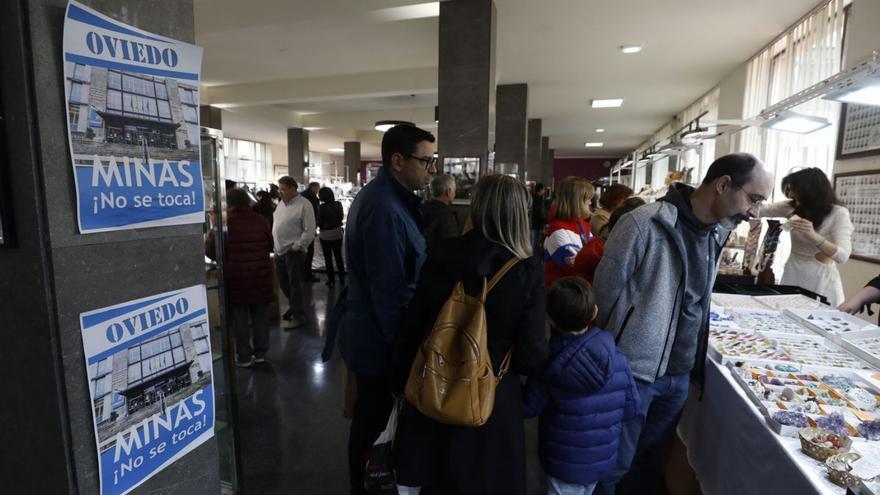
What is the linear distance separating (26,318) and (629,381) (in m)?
1.81

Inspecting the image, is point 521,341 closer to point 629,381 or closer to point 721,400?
point 629,381

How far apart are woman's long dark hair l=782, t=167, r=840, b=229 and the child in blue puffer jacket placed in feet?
7.57

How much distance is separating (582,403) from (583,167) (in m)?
23.3

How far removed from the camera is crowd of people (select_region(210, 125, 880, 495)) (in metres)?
1.43

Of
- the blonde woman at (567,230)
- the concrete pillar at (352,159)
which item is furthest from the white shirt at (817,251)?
the concrete pillar at (352,159)

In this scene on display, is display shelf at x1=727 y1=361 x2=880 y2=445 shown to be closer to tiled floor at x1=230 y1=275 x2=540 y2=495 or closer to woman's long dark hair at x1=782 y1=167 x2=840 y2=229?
tiled floor at x1=230 y1=275 x2=540 y2=495

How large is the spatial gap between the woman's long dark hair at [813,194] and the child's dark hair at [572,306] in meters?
2.35

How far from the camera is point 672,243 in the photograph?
177 centimetres

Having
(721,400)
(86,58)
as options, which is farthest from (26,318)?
(721,400)

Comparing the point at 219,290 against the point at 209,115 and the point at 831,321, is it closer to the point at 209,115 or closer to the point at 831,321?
the point at 831,321

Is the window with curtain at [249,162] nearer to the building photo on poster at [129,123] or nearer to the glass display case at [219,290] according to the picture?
the glass display case at [219,290]

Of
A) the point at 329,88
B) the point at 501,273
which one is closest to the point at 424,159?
the point at 501,273

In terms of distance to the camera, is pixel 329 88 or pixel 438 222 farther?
pixel 329 88

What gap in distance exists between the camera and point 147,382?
3.19ft
